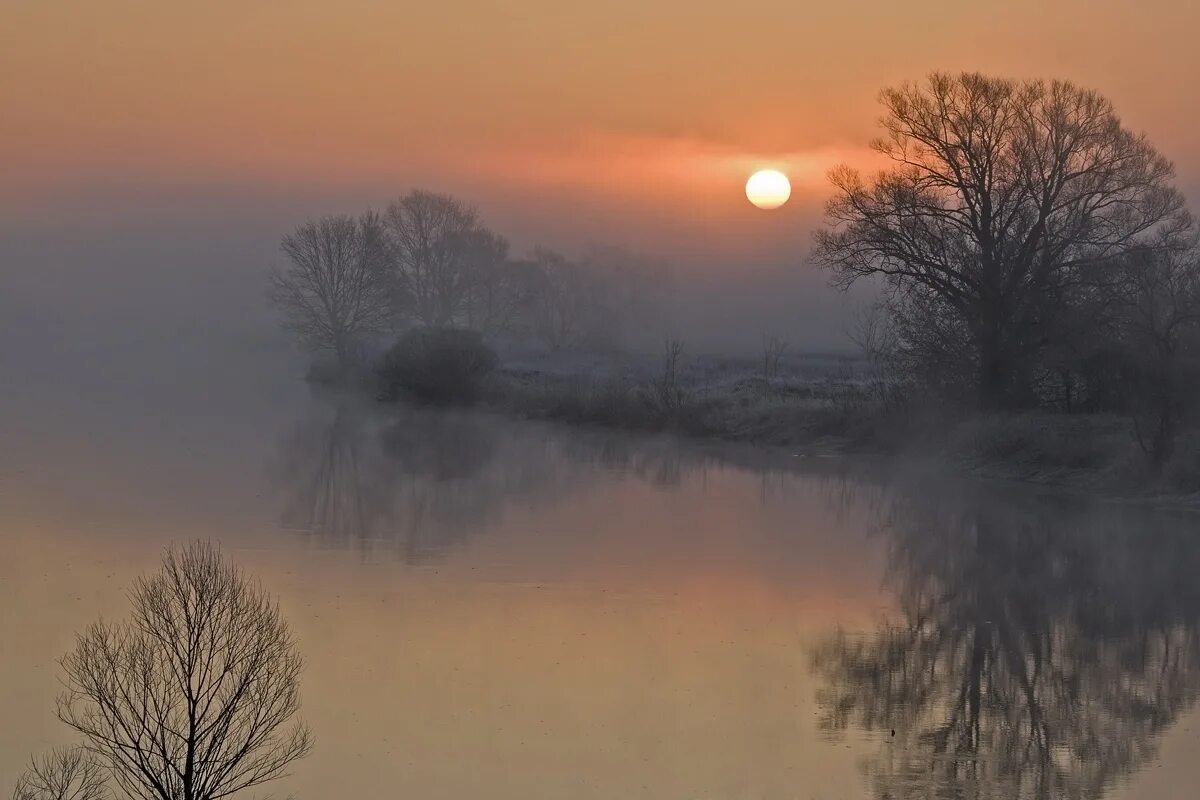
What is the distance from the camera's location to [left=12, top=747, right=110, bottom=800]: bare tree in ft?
23.1

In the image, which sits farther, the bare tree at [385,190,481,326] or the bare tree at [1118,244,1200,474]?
the bare tree at [385,190,481,326]

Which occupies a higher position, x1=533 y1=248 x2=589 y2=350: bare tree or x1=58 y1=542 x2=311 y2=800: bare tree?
x1=533 y1=248 x2=589 y2=350: bare tree

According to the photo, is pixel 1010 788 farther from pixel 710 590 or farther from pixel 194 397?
pixel 194 397

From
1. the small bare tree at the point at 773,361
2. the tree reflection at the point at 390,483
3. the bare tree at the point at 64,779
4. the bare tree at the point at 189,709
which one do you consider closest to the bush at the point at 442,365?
the tree reflection at the point at 390,483

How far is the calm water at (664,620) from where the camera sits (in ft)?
28.5

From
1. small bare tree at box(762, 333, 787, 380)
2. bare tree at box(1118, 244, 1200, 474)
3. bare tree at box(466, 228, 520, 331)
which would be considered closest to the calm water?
bare tree at box(1118, 244, 1200, 474)

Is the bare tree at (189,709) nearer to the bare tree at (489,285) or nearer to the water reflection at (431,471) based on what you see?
the water reflection at (431,471)

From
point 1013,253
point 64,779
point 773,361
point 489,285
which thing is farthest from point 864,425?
point 489,285

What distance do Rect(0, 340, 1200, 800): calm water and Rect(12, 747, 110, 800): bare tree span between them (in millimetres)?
263

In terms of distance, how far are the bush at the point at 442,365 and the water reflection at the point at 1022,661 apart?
28.4 metres

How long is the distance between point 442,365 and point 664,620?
1348 inches

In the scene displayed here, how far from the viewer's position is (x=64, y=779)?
7387 millimetres

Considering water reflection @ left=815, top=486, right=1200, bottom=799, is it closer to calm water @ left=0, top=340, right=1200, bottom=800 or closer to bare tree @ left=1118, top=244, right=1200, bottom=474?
calm water @ left=0, top=340, right=1200, bottom=800

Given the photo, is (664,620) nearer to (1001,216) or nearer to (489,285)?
(1001,216)
